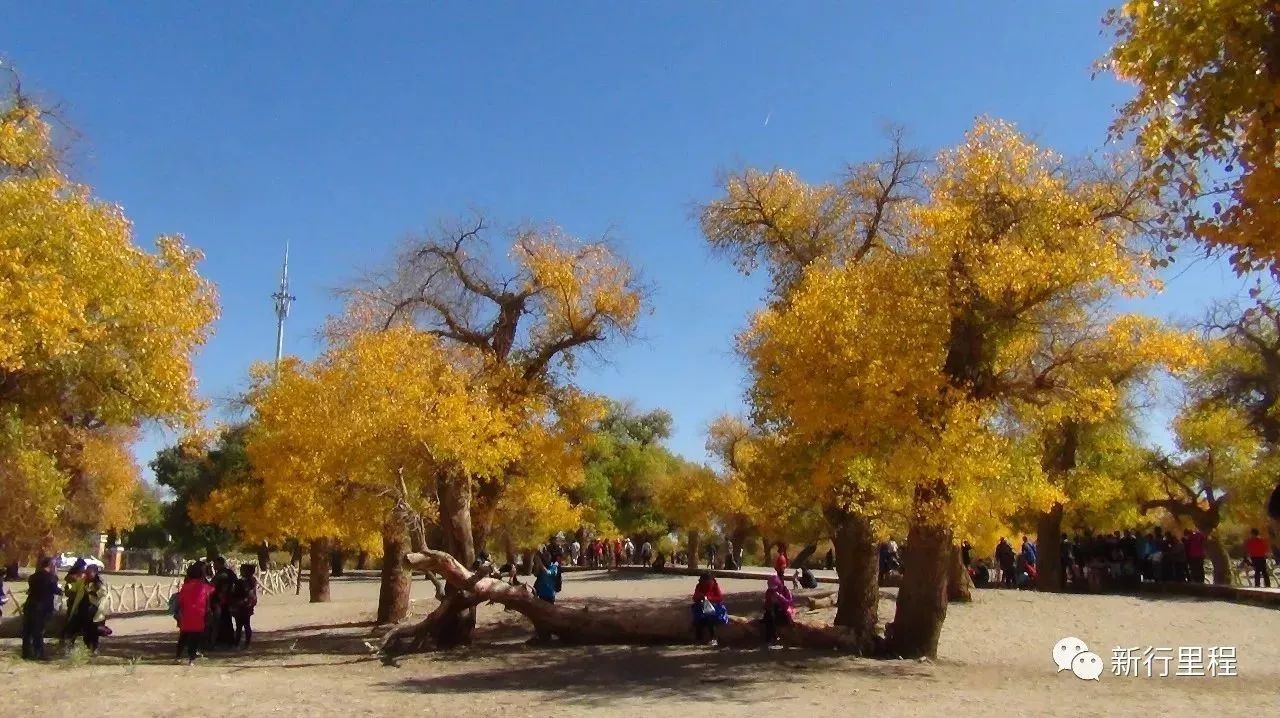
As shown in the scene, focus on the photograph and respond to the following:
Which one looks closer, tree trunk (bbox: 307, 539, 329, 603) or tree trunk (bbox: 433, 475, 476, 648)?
tree trunk (bbox: 433, 475, 476, 648)

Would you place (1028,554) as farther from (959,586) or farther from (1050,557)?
(959,586)

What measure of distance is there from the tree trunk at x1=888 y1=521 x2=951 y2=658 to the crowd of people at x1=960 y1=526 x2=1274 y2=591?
33.0 ft

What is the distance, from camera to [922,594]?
14.2 metres

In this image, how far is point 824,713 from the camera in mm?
10250

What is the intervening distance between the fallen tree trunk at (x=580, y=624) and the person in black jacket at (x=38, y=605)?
503cm

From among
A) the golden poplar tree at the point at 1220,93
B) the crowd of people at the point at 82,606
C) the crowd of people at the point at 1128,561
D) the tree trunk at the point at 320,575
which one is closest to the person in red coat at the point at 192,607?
the crowd of people at the point at 82,606

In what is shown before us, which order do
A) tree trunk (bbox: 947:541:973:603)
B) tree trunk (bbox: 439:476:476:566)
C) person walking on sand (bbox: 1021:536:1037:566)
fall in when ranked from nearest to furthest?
tree trunk (bbox: 439:476:476:566), tree trunk (bbox: 947:541:973:603), person walking on sand (bbox: 1021:536:1037:566)

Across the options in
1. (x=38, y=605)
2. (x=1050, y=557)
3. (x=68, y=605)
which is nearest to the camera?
(x=38, y=605)

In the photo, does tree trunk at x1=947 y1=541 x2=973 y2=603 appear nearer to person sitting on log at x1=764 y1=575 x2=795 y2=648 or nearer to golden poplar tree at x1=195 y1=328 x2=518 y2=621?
person sitting on log at x1=764 y1=575 x2=795 y2=648

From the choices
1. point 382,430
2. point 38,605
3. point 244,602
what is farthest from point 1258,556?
point 38,605

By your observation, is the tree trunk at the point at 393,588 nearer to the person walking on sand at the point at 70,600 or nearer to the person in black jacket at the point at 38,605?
the person walking on sand at the point at 70,600

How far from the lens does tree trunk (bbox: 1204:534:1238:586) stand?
2691 cm

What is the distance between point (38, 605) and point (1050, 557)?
24287 mm

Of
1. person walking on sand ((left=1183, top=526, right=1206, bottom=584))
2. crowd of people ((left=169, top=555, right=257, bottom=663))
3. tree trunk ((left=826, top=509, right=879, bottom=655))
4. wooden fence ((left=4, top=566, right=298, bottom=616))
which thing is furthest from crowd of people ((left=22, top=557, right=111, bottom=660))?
person walking on sand ((left=1183, top=526, right=1206, bottom=584))
